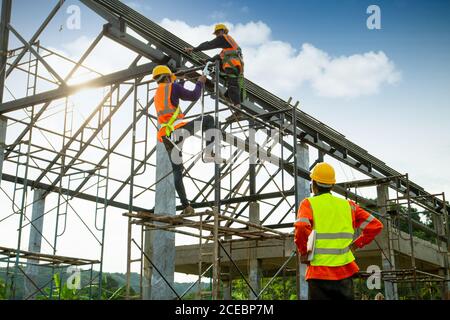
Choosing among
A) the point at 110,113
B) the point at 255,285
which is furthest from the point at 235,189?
the point at 110,113

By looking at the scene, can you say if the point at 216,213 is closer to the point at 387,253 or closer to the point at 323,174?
the point at 323,174

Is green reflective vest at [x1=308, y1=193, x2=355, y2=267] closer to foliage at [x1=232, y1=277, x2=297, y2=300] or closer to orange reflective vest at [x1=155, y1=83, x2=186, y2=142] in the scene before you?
orange reflective vest at [x1=155, y1=83, x2=186, y2=142]

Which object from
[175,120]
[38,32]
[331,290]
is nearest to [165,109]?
[175,120]

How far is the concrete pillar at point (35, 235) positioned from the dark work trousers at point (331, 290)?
44.7 ft

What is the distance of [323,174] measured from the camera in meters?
5.59

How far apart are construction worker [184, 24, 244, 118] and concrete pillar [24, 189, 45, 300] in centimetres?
833

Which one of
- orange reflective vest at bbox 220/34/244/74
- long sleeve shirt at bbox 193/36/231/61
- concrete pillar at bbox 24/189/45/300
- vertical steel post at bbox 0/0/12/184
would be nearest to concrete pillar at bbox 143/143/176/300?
orange reflective vest at bbox 220/34/244/74

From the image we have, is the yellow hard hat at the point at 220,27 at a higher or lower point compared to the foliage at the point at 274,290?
higher

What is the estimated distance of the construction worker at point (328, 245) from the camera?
17.1ft

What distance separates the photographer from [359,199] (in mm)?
20109

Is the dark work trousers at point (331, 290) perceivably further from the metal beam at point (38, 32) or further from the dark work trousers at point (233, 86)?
the metal beam at point (38, 32)

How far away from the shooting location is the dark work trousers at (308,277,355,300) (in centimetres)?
520

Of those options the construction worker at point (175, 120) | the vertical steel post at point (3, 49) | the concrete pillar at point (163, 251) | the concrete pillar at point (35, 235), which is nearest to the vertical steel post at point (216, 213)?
the construction worker at point (175, 120)
